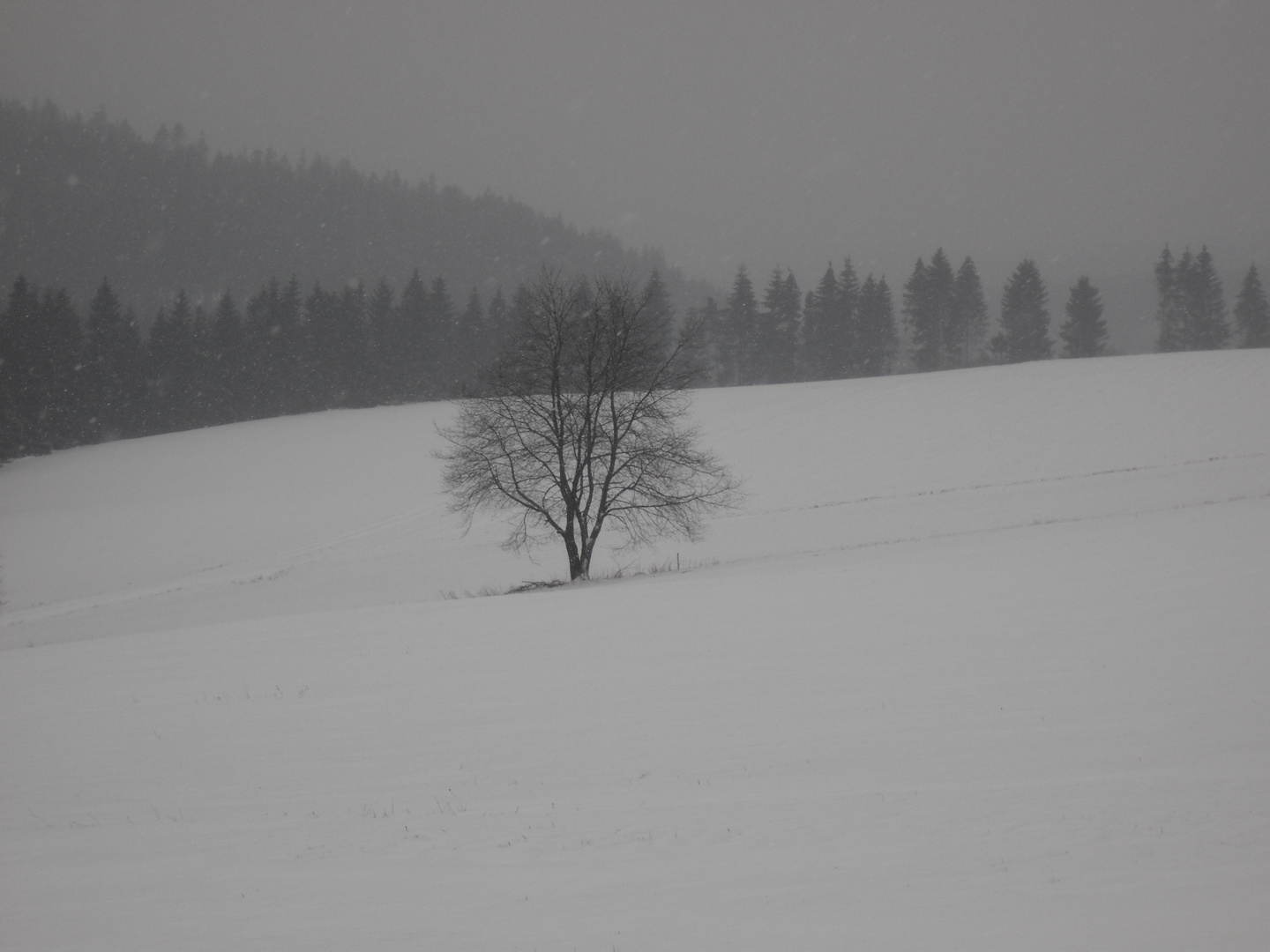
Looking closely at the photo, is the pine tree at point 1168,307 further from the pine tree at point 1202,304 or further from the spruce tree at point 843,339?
the spruce tree at point 843,339

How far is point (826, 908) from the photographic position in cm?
512

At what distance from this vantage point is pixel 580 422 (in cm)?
2348

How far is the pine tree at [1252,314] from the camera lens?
256 ft

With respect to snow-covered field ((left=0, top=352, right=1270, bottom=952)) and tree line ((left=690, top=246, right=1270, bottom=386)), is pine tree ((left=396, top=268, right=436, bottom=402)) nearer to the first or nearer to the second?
tree line ((left=690, top=246, right=1270, bottom=386))

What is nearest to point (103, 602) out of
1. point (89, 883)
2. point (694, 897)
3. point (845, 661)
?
point (89, 883)

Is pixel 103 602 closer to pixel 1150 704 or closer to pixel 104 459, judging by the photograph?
pixel 1150 704

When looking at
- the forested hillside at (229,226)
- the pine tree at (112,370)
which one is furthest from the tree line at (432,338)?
the forested hillside at (229,226)

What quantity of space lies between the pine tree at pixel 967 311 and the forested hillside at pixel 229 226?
7955 centimetres

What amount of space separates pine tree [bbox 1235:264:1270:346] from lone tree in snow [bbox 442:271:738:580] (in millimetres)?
82128

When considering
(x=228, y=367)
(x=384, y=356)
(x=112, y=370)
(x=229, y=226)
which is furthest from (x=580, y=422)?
(x=229, y=226)

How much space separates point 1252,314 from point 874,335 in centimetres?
3716

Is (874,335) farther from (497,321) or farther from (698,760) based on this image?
(698,760)

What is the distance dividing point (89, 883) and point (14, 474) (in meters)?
63.1

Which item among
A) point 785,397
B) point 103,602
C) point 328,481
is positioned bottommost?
point 103,602
